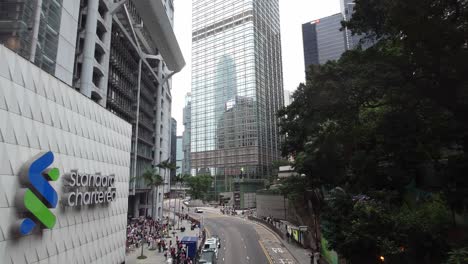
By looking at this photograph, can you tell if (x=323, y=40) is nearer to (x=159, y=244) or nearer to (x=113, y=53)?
(x=113, y=53)

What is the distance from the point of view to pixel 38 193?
14875 mm

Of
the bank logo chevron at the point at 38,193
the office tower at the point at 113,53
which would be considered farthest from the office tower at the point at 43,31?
the bank logo chevron at the point at 38,193

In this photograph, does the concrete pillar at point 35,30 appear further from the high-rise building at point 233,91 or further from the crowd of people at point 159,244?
the high-rise building at point 233,91

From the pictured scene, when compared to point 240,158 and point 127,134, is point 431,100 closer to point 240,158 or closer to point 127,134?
point 127,134

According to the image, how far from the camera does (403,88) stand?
1422cm

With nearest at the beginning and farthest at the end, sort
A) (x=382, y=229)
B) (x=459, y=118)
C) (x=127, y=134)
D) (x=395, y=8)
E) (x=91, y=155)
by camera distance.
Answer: (x=395, y=8)
(x=459, y=118)
(x=382, y=229)
(x=91, y=155)
(x=127, y=134)

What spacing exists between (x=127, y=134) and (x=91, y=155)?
8.09 m

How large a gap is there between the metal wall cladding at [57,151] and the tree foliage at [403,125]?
48.0 feet

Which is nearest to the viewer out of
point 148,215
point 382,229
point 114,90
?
point 382,229

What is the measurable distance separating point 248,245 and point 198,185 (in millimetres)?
66144

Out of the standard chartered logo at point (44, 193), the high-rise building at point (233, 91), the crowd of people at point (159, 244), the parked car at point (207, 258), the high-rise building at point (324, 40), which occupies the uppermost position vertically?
the high-rise building at point (324, 40)

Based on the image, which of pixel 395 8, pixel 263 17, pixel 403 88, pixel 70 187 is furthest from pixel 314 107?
pixel 263 17

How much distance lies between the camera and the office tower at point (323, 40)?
184125 millimetres

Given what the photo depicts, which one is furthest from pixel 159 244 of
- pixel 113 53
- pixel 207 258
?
pixel 113 53
